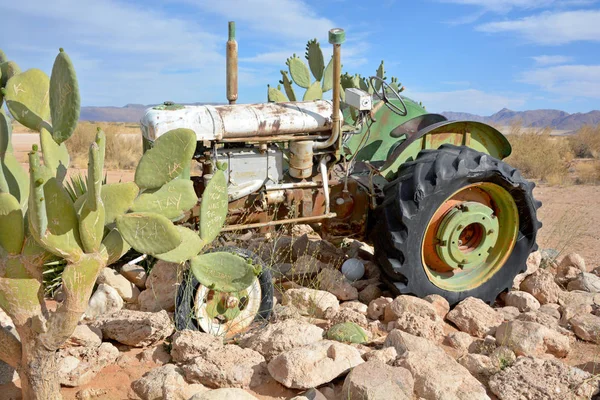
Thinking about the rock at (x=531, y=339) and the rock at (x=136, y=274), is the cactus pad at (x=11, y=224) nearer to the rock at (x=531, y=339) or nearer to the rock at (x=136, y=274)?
the rock at (x=136, y=274)

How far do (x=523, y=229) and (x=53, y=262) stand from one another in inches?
134

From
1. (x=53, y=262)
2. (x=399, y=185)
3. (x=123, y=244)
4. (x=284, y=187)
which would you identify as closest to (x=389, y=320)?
(x=399, y=185)

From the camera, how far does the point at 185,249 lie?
110 inches

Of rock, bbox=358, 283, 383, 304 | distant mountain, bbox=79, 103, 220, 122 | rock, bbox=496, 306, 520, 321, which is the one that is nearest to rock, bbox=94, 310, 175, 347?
rock, bbox=358, 283, 383, 304

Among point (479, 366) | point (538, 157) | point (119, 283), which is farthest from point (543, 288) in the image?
point (538, 157)

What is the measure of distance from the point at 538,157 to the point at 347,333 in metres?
10.6

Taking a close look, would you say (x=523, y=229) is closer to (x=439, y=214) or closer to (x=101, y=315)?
(x=439, y=214)

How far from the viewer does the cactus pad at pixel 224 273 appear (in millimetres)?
2857

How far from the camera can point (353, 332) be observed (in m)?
3.35

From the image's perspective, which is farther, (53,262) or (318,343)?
(53,262)

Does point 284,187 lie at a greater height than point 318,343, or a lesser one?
greater

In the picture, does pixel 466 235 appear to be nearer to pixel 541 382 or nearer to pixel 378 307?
pixel 378 307

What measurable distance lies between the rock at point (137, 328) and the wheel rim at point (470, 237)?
1802 millimetres

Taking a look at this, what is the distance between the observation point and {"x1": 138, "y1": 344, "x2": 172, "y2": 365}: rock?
3178 millimetres
